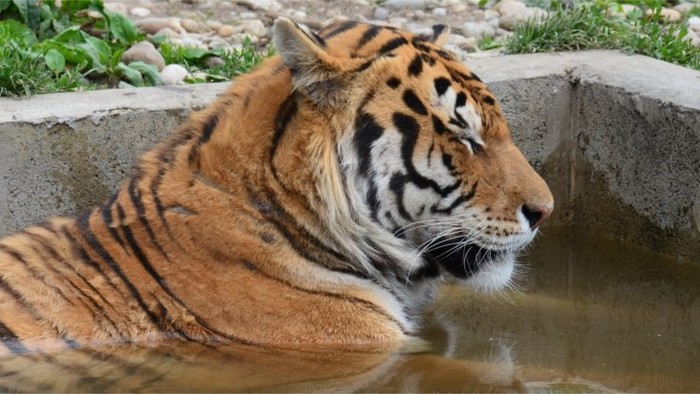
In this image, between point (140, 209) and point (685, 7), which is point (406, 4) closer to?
point (685, 7)

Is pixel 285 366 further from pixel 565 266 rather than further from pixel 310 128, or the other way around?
pixel 565 266

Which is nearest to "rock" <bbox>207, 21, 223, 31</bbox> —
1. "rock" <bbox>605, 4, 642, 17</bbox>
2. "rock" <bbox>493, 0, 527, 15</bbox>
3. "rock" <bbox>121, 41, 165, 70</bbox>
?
"rock" <bbox>121, 41, 165, 70</bbox>

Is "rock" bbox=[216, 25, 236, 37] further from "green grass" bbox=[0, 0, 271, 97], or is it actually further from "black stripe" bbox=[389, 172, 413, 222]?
"black stripe" bbox=[389, 172, 413, 222]

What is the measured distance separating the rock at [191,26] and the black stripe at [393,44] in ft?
9.57

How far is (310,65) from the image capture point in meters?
3.65

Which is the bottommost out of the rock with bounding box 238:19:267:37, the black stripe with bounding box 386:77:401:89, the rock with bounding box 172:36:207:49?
the rock with bounding box 238:19:267:37

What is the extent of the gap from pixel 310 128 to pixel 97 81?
2150 millimetres

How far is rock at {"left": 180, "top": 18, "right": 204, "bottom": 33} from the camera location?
6660 mm

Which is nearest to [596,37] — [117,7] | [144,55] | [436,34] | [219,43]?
[436,34]

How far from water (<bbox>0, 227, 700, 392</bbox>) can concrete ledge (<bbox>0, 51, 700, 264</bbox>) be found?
0.29 m

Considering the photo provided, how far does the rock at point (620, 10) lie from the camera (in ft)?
21.3

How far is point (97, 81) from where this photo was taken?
5.57m

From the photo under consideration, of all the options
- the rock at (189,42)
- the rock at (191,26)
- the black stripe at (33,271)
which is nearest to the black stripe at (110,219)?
the black stripe at (33,271)

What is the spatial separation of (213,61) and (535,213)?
2518 millimetres
